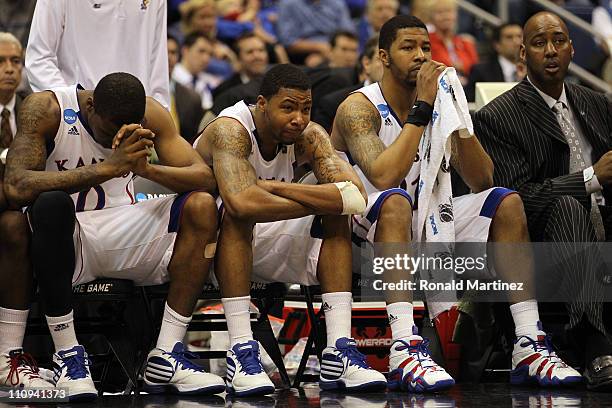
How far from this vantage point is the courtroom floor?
4860 millimetres

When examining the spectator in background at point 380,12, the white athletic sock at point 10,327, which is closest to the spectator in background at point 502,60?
the spectator in background at point 380,12

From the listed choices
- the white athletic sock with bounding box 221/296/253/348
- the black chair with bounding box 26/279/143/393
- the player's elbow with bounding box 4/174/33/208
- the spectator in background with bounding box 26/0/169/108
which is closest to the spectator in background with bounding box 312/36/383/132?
the spectator in background with bounding box 26/0/169/108

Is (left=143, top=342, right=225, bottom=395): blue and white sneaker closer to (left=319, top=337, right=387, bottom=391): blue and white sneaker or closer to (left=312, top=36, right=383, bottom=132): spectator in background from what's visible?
(left=319, top=337, right=387, bottom=391): blue and white sneaker

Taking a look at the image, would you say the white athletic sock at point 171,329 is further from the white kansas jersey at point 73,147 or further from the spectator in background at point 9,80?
the spectator in background at point 9,80

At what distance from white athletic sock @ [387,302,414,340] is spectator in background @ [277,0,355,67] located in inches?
247

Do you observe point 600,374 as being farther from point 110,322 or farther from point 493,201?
point 110,322

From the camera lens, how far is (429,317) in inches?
226

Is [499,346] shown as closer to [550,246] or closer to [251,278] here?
[550,246]

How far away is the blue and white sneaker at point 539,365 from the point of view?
5.38m

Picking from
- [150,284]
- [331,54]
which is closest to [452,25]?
[331,54]

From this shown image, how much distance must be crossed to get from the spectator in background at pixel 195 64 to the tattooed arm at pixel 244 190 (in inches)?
182

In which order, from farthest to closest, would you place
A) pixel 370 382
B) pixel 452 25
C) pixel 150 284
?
pixel 452 25
pixel 150 284
pixel 370 382

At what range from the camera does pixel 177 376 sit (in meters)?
5.27

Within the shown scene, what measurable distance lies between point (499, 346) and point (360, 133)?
4.37 feet
